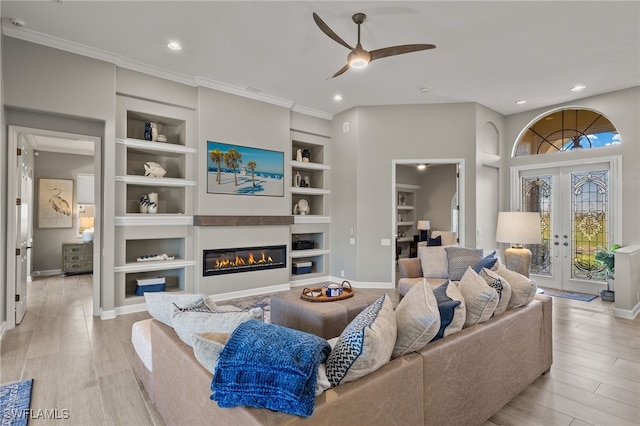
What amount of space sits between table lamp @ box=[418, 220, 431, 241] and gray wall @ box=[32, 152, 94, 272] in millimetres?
8409

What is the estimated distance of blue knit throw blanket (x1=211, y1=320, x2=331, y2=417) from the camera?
3.82 ft

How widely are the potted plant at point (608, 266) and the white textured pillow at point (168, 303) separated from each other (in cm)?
570

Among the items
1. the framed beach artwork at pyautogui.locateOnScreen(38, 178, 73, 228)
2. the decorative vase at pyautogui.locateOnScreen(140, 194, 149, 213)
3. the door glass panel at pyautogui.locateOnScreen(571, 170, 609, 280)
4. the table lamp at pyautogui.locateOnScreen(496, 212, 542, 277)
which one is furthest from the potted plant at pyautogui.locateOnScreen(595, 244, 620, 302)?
the framed beach artwork at pyautogui.locateOnScreen(38, 178, 73, 228)

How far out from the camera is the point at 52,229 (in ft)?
23.9

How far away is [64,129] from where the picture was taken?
159 inches

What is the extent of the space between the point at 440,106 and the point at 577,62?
2.00 meters

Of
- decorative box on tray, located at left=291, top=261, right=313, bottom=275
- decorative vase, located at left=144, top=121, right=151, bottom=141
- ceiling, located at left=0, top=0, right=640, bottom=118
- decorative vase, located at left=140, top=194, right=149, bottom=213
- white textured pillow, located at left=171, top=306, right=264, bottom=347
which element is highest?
ceiling, located at left=0, top=0, right=640, bottom=118

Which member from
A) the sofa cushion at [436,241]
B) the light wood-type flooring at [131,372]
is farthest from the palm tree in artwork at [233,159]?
the sofa cushion at [436,241]

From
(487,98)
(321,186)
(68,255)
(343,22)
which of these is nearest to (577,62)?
(487,98)

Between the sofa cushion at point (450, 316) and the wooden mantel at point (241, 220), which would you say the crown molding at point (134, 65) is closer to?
the wooden mantel at point (241, 220)

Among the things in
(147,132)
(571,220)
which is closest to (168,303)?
(147,132)

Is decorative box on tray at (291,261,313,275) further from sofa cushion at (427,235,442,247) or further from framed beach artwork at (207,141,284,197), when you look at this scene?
sofa cushion at (427,235,442,247)

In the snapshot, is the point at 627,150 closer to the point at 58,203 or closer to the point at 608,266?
the point at 608,266

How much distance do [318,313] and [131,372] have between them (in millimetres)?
1647
